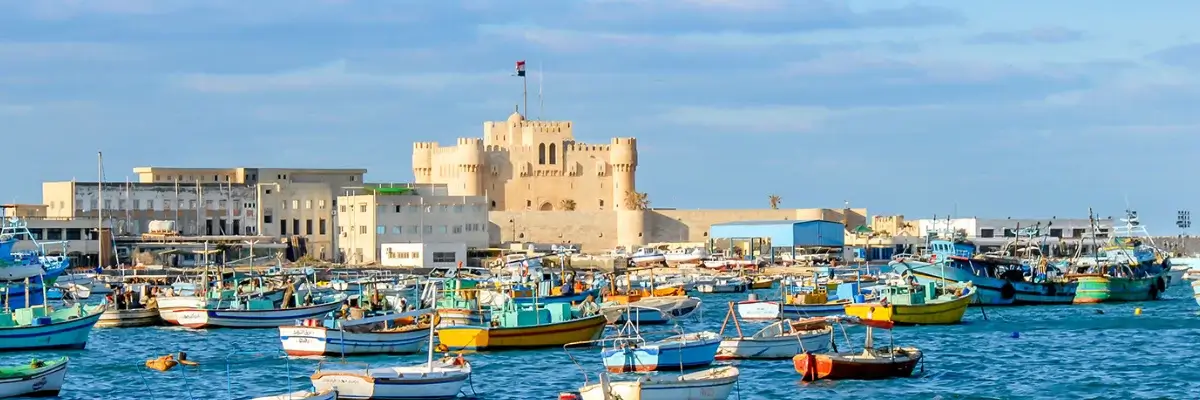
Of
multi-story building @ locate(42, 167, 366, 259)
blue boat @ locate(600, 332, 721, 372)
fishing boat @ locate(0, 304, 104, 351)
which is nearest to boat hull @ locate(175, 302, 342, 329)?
fishing boat @ locate(0, 304, 104, 351)

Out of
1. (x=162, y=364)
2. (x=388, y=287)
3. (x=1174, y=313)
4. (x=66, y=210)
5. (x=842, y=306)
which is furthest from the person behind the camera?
(x=66, y=210)

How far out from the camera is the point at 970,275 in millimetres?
60438

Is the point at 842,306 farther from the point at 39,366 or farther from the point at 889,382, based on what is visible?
the point at 39,366

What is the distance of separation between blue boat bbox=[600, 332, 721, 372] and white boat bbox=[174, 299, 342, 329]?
17239 millimetres

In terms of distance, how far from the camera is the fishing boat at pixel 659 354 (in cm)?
3391

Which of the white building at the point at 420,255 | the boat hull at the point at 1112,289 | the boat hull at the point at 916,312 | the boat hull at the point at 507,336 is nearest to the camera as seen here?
the boat hull at the point at 507,336

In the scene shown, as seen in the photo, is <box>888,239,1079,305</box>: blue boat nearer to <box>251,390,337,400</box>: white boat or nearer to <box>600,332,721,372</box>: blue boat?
<box>600,332,721,372</box>: blue boat

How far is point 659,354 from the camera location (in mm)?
34062

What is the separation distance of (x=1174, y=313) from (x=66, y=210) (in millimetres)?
59617

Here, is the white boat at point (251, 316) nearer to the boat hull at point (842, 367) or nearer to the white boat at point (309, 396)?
the boat hull at point (842, 367)

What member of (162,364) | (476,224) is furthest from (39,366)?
(476,224)

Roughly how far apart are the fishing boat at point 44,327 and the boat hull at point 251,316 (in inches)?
305

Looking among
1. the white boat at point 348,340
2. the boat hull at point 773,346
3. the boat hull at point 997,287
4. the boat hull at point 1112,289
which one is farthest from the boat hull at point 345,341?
the boat hull at point 1112,289

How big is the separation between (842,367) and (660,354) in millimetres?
3114
